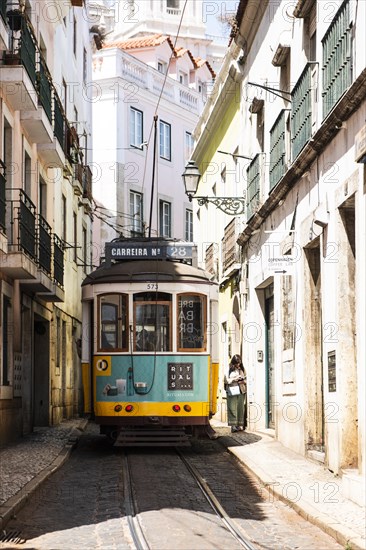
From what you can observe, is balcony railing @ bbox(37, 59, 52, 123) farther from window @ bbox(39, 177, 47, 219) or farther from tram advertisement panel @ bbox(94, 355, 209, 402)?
tram advertisement panel @ bbox(94, 355, 209, 402)

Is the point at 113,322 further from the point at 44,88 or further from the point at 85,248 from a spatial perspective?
the point at 85,248

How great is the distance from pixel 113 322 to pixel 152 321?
1.98 ft

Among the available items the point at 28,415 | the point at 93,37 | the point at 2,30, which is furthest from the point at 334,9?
the point at 93,37

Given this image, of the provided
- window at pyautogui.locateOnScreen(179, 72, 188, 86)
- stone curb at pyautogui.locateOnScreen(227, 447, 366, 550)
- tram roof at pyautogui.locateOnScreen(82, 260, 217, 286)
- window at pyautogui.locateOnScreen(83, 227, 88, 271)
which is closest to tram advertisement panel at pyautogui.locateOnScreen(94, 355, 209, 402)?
tram roof at pyautogui.locateOnScreen(82, 260, 217, 286)

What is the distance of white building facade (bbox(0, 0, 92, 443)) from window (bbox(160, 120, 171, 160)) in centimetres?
751

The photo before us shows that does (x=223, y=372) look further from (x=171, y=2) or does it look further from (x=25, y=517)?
(x=171, y=2)

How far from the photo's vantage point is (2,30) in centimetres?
1552

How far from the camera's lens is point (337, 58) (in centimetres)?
1242

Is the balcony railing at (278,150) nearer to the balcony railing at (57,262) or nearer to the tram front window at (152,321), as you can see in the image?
the tram front window at (152,321)

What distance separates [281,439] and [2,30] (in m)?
7.61

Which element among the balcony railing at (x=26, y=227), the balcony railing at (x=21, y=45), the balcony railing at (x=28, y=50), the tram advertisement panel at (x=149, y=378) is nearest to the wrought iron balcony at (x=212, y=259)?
the balcony railing at (x=26, y=227)

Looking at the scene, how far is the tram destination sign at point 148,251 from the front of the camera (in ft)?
56.4

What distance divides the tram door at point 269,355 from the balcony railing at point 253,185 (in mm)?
1559

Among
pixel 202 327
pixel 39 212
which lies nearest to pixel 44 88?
pixel 39 212
